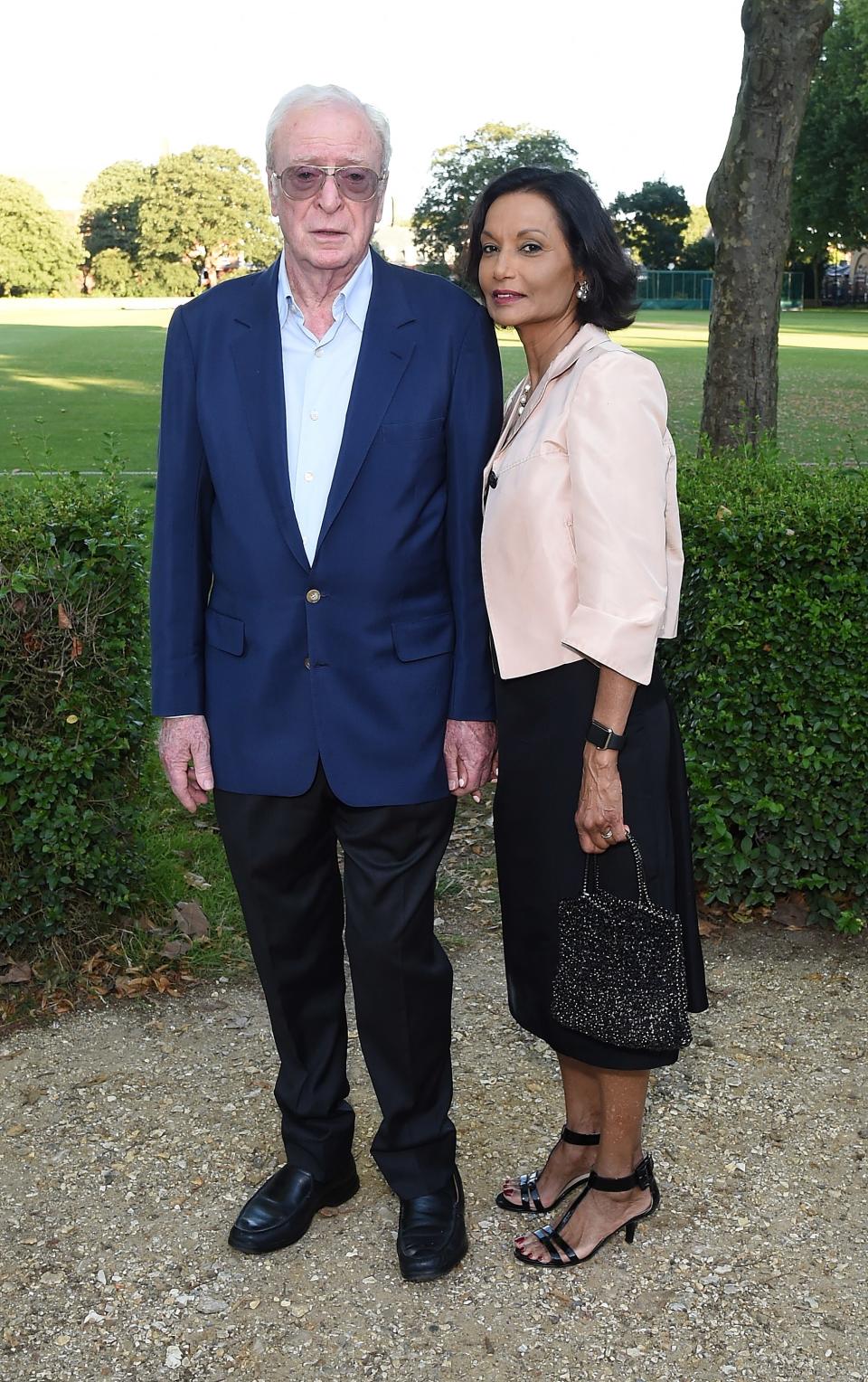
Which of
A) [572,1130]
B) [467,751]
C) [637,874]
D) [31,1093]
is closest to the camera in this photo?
[637,874]

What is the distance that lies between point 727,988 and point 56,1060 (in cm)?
213

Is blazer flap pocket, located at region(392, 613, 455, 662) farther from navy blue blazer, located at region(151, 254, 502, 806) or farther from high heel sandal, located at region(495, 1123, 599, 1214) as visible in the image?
high heel sandal, located at region(495, 1123, 599, 1214)

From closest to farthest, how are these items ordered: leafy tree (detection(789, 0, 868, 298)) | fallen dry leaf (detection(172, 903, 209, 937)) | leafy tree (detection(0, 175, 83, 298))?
fallen dry leaf (detection(172, 903, 209, 937))
leafy tree (detection(789, 0, 868, 298))
leafy tree (detection(0, 175, 83, 298))

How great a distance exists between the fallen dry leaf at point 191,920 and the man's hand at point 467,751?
1.96 metres

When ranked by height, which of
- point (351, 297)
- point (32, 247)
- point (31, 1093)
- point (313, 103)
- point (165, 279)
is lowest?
point (31, 1093)

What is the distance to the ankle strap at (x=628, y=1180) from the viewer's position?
3.12 meters

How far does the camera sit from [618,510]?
8.65 ft

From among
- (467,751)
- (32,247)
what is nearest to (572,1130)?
(467,751)

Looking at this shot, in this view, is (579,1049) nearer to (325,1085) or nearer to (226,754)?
(325,1085)

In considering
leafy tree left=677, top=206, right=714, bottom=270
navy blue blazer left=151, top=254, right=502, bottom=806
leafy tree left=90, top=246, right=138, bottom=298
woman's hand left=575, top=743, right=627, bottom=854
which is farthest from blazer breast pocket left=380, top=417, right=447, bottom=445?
leafy tree left=90, top=246, right=138, bottom=298

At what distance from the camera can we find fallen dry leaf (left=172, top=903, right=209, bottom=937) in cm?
464

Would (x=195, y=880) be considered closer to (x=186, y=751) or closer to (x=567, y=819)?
(x=186, y=751)

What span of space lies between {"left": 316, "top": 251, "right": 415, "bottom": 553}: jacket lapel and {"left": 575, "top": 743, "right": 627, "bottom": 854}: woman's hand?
0.73m

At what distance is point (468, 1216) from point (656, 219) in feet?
306
